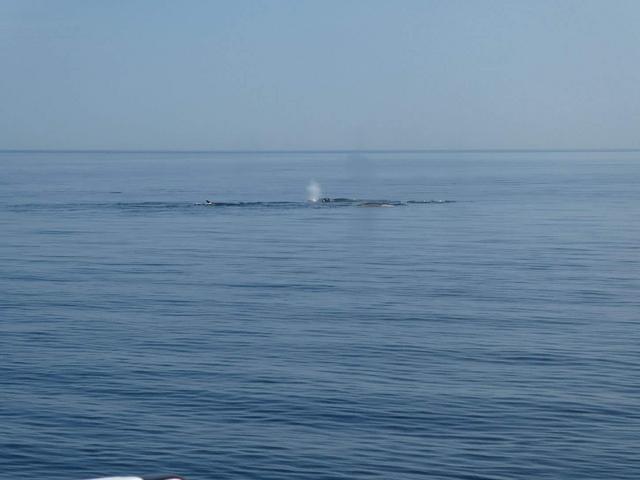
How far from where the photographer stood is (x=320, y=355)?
39.8m

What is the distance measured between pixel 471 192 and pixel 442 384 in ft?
355

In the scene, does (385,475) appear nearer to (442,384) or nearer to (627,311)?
(442,384)

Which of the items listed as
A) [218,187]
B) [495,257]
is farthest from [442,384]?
[218,187]

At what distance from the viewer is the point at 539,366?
38156 millimetres

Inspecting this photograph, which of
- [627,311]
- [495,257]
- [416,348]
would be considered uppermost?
[495,257]

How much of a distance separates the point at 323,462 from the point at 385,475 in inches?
70.5

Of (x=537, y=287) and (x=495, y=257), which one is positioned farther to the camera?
(x=495, y=257)

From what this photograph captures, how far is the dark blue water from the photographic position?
95.2 feet

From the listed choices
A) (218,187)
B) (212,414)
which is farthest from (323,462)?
(218,187)

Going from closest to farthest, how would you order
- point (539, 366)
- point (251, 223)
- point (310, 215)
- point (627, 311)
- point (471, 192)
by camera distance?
1. point (539, 366)
2. point (627, 311)
3. point (251, 223)
4. point (310, 215)
5. point (471, 192)

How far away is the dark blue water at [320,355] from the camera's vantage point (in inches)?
1143

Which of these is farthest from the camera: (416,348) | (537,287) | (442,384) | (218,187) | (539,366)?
(218,187)

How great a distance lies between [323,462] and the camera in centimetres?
2836

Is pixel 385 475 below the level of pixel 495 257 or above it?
below
